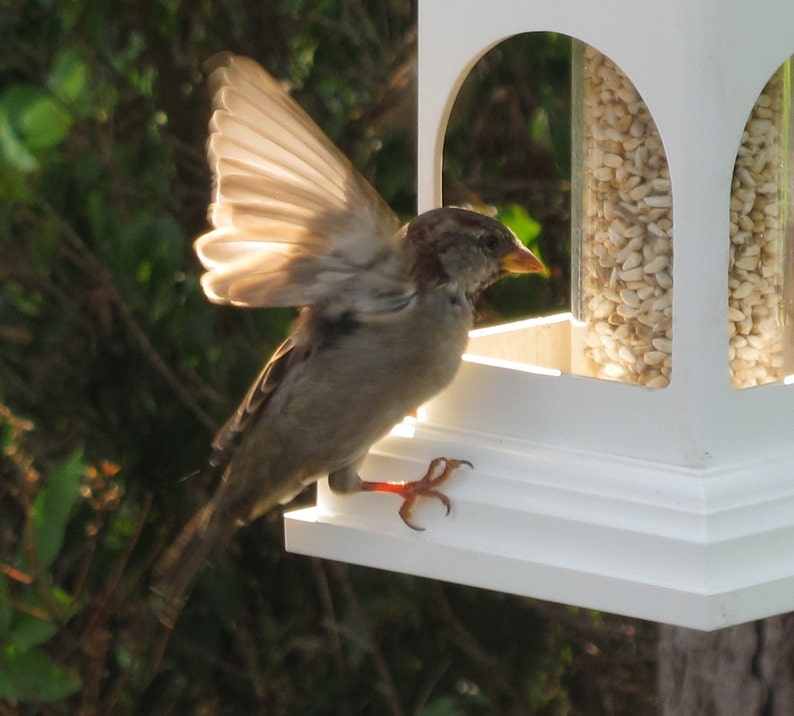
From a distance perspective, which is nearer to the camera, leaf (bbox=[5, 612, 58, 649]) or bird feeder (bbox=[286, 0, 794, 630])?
bird feeder (bbox=[286, 0, 794, 630])

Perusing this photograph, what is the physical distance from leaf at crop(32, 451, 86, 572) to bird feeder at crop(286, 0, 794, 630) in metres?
0.48

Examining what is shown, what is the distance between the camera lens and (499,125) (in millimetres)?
3139

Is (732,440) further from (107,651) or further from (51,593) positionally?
(107,651)

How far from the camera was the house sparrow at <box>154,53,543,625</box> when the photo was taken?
194 cm

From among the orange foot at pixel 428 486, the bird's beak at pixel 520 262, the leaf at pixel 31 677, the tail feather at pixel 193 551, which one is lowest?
the leaf at pixel 31 677

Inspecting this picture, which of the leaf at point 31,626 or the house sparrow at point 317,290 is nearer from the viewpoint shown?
Answer: the house sparrow at point 317,290

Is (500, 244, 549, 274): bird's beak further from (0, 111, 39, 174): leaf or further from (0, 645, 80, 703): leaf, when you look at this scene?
(0, 645, 80, 703): leaf

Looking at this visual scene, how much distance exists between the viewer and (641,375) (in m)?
2.08

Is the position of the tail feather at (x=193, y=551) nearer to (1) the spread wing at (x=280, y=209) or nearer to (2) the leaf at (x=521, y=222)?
(1) the spread wing at (x=280, y=209)

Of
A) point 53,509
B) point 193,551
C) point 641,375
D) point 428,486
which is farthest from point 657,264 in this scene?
point 53,509

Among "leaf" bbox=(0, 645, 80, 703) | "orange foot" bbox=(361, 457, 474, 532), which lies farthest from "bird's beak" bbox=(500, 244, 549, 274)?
"leaf" bbox=(0, 645, 80, 703)

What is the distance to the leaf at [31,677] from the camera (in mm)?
2590

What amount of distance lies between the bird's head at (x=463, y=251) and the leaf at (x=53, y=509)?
677mm

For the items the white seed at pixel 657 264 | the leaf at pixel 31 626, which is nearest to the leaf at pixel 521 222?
the white seed at pixel 657 264
